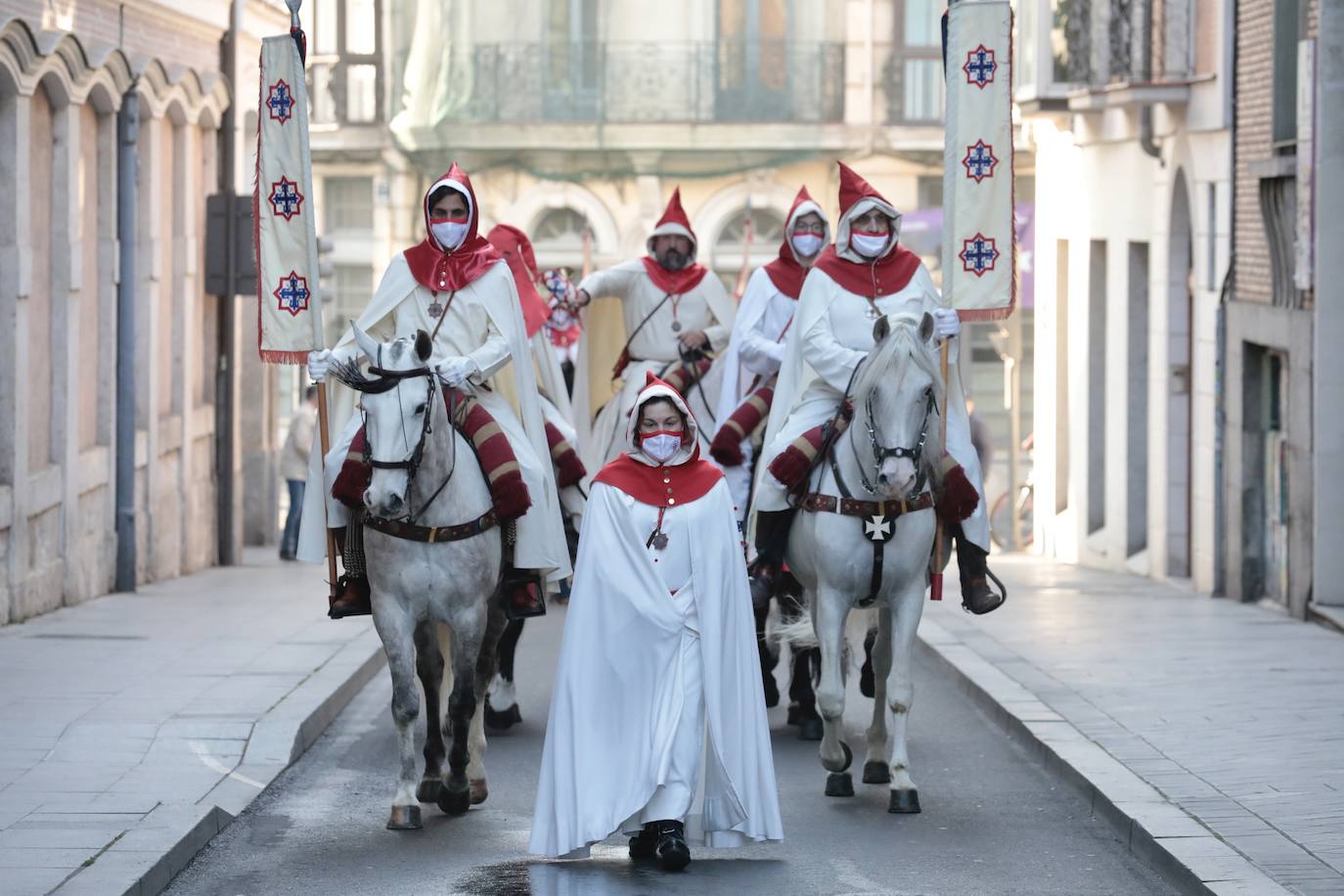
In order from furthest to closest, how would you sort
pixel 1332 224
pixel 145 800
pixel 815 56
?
pixel 815 56, pixel 1332 224, pixel 145 800

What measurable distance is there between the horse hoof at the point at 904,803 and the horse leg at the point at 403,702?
1.96 metres

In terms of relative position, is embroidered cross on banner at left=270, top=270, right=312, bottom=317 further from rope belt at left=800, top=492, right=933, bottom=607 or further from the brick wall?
the brick wall

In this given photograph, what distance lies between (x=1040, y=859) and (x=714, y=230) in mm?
29744

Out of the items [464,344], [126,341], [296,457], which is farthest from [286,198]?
[296,457]

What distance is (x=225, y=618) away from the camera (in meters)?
17.9

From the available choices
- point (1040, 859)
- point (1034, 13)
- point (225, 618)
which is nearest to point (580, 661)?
point (1040, 859)

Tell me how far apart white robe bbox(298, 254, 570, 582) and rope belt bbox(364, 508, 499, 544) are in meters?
0.38

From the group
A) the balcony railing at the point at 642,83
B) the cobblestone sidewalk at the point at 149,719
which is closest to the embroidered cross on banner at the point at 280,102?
the cobblestone sidewalk at the point at 149,719

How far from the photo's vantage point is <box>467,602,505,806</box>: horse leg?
11070mm

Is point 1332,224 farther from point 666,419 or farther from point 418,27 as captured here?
point 418,27

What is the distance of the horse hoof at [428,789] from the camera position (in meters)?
11.0

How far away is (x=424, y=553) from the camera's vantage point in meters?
10.5

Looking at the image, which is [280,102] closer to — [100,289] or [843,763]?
[843,763]

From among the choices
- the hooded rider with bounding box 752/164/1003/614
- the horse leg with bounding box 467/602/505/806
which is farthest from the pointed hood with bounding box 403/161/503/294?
the hooded rider with bounding box 752/164/1003/614
